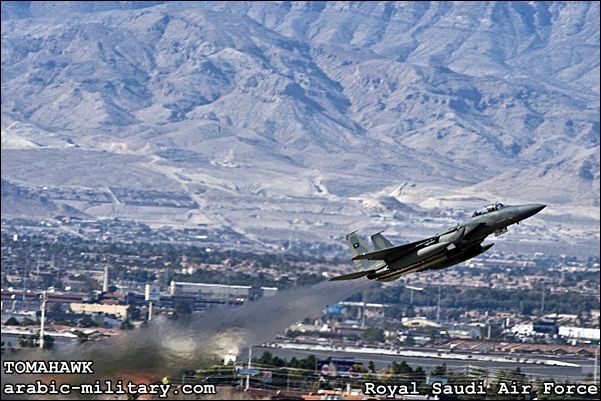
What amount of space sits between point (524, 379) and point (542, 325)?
58.8m

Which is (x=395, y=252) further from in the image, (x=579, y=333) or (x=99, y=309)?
(x=579, y=333)

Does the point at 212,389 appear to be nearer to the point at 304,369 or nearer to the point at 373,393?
the point at 373,393

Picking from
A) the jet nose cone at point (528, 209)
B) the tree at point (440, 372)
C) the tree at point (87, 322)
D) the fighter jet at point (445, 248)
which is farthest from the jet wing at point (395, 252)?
the tree at point (87, 322)

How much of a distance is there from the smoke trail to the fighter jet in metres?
8.86

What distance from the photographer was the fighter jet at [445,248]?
40.7 metres

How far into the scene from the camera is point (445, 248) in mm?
40625

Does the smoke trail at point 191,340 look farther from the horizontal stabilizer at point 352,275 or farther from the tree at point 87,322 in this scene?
the tree at point 87,322

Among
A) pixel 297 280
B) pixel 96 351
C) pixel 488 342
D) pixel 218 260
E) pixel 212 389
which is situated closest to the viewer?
pixel 96 351

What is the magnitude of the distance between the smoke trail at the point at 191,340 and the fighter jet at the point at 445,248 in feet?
29.1

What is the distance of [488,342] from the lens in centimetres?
12175

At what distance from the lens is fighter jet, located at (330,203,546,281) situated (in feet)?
134

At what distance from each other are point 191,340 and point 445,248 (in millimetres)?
10796

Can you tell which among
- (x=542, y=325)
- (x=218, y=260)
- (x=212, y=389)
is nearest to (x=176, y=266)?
(x=218, y=260)

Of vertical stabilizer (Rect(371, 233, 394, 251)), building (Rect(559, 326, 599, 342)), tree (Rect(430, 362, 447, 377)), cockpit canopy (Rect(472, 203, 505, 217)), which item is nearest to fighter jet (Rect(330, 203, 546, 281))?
cockpit canopy (Rect(472, 203, 505, 217))
